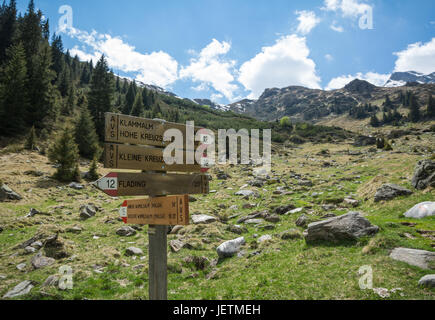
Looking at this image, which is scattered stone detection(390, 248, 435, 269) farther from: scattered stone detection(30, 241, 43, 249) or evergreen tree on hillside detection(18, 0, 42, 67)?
evergreen tree on hillside detection(18, 0, 42, 67)

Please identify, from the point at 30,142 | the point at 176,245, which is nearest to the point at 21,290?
the point at 176,245

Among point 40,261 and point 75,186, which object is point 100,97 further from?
point 40,261

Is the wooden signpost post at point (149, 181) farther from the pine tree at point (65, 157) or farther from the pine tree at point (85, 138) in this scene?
the pine tree at point (85, 138)

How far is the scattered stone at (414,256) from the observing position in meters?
7.25

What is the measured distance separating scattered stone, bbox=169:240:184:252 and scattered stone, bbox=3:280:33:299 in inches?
219

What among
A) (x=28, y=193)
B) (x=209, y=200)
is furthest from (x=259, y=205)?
(x=28, y=193)

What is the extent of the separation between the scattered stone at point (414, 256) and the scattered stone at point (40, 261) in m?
13.7

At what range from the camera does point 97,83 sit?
59.3 m

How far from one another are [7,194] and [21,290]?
16.2 m

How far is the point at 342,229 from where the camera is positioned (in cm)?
994

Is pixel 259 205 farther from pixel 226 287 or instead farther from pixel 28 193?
pixel 28 193

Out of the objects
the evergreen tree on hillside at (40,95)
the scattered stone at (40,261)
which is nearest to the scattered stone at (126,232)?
the scattered stone at (40,261)
